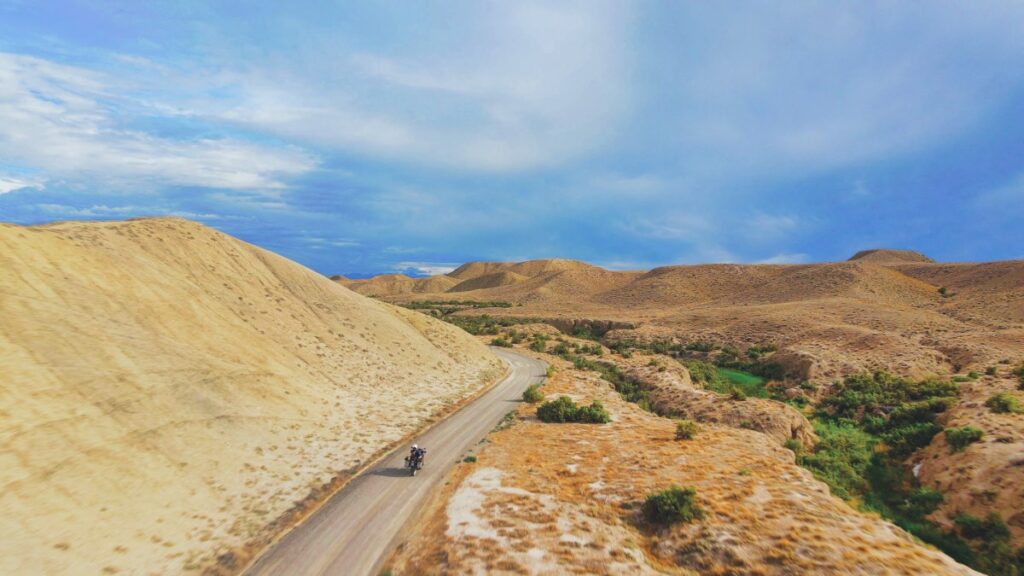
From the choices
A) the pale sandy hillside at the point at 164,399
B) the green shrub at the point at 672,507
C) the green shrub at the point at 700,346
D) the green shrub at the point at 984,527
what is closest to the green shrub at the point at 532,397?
the pale sandy hillside at the point at 164,399

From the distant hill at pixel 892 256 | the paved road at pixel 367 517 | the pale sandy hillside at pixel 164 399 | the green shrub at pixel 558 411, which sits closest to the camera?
the pale sandy hillside at pixel 164 399

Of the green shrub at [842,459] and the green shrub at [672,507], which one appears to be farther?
the green shrub at [842,459]

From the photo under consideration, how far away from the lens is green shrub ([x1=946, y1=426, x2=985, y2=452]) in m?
22.6

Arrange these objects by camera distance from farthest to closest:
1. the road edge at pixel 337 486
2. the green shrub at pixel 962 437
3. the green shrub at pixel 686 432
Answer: the green shrub at pixel 686 432
the green shrub at pixel 962 437
the road edge at pixel 337 486

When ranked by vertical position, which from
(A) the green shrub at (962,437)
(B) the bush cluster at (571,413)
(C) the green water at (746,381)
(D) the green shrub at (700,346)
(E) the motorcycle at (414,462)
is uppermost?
(D) the green shrub at (700,346)

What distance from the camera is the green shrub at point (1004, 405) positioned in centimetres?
2536

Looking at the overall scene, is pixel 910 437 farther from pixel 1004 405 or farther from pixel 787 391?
pixel 787 391

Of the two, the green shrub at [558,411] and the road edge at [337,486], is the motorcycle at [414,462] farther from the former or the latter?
the green shrub at [558,411]

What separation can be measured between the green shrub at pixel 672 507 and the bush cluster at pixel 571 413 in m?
13.1

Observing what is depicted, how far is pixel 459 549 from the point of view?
1412 centimetres

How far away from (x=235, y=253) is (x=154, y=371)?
23622mm

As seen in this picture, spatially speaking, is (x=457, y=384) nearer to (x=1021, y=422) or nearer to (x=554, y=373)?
(x=554, y=373)

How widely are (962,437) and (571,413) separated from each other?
2010 centimetres

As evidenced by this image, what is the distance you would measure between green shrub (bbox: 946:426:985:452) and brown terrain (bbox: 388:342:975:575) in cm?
828
